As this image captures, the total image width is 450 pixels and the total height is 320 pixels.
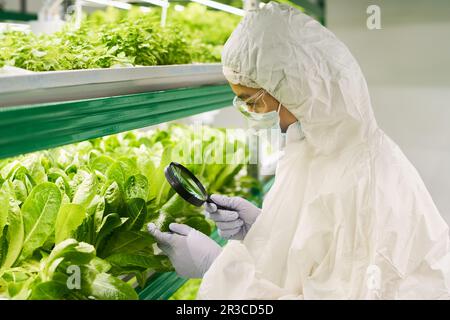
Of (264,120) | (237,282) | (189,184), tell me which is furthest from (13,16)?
(237,282)

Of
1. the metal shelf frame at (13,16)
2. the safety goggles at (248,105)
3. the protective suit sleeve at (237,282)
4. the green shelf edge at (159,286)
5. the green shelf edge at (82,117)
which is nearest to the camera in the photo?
the green shelf edge at (82,117)

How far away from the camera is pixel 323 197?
141 centimetres

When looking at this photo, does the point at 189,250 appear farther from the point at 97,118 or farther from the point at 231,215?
the point at 97,118

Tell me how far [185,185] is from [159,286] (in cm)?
39

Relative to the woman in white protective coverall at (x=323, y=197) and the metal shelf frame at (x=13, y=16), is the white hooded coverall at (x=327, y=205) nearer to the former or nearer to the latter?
the woman in white protective coverall at (x=323, y=197)

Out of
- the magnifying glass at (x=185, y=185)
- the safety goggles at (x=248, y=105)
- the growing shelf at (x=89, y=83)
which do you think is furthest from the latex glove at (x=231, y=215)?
the growing shelf at (x=89, y=83)

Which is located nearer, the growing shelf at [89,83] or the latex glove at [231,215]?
the growing shelf at [89,83]

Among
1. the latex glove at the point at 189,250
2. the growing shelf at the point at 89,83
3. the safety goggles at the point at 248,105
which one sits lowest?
the latex glove at the point at 189,250

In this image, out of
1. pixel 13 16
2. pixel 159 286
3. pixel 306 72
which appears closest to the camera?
pixel 306 72

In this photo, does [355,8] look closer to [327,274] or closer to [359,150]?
[359,150]

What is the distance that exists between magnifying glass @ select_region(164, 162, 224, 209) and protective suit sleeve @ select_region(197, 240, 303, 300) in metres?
0.22

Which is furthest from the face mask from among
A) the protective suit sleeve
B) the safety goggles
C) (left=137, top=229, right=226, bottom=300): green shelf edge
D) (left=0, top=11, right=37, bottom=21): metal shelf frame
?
(left=0, top=11, right=37, bottom=21): metal shelf frame

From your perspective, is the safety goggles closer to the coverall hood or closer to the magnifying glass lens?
the coverall hood

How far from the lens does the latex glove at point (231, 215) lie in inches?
67.1
